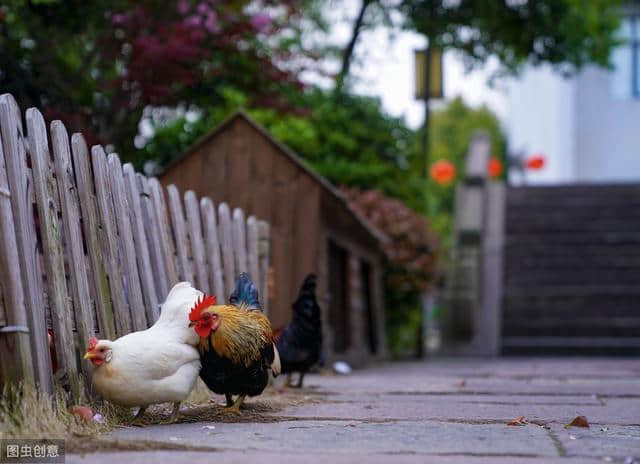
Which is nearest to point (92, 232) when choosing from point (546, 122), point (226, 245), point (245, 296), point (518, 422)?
point (245, 296)

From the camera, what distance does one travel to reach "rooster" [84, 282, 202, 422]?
4102 millimetres

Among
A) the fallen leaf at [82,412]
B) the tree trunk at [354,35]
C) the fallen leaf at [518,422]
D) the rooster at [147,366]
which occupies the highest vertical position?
the tree trunk at [354,35]

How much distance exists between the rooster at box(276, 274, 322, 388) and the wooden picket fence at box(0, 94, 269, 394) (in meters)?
0.81

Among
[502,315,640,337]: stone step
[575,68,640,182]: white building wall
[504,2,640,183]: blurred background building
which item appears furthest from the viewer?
[575,68,640,182]: white building wall

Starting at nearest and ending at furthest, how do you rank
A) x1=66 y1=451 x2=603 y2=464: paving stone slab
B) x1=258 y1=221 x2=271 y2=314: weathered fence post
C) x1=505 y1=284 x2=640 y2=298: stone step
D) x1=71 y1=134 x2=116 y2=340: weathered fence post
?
x1=66 y1=451 x2=603 y2=464: paving stone slab → x1=71 y1=134 x2=116 y2=340: weathered fence post → x1=258 y1=221 x2=271 y2=314: weathered fence post → x1=505 y1=284 x2=640 y2=298: stone step

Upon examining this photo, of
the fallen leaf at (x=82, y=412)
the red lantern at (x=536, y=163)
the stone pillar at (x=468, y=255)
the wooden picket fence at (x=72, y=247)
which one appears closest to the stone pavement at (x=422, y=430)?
the fallen leaf at (x=82, y=412)

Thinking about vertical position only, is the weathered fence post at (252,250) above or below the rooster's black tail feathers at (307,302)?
above

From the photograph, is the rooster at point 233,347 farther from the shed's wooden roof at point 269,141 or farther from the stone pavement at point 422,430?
the shed's wooden roof at point 269,141

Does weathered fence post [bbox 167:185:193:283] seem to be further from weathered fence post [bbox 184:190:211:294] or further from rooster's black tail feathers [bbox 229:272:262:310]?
rooster's black tail feathers [bbox 229:272:262:310]

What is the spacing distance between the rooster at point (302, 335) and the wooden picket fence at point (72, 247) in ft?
2.67

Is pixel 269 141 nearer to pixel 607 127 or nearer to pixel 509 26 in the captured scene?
pixel 509 26

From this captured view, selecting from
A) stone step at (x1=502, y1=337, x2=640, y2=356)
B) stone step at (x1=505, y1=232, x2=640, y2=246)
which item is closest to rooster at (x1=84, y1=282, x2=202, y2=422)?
stone step at (x1=502, y1=337, x2=640, y2=356)

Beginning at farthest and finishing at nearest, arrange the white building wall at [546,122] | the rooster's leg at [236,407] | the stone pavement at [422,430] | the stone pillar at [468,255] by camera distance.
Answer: the white building wall at [546,122] → the stone pillar at [468,255] → the rooster's leg at [236,407] → the stone pavement at [422,430]

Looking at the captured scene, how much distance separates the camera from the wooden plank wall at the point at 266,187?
27.8 feet
